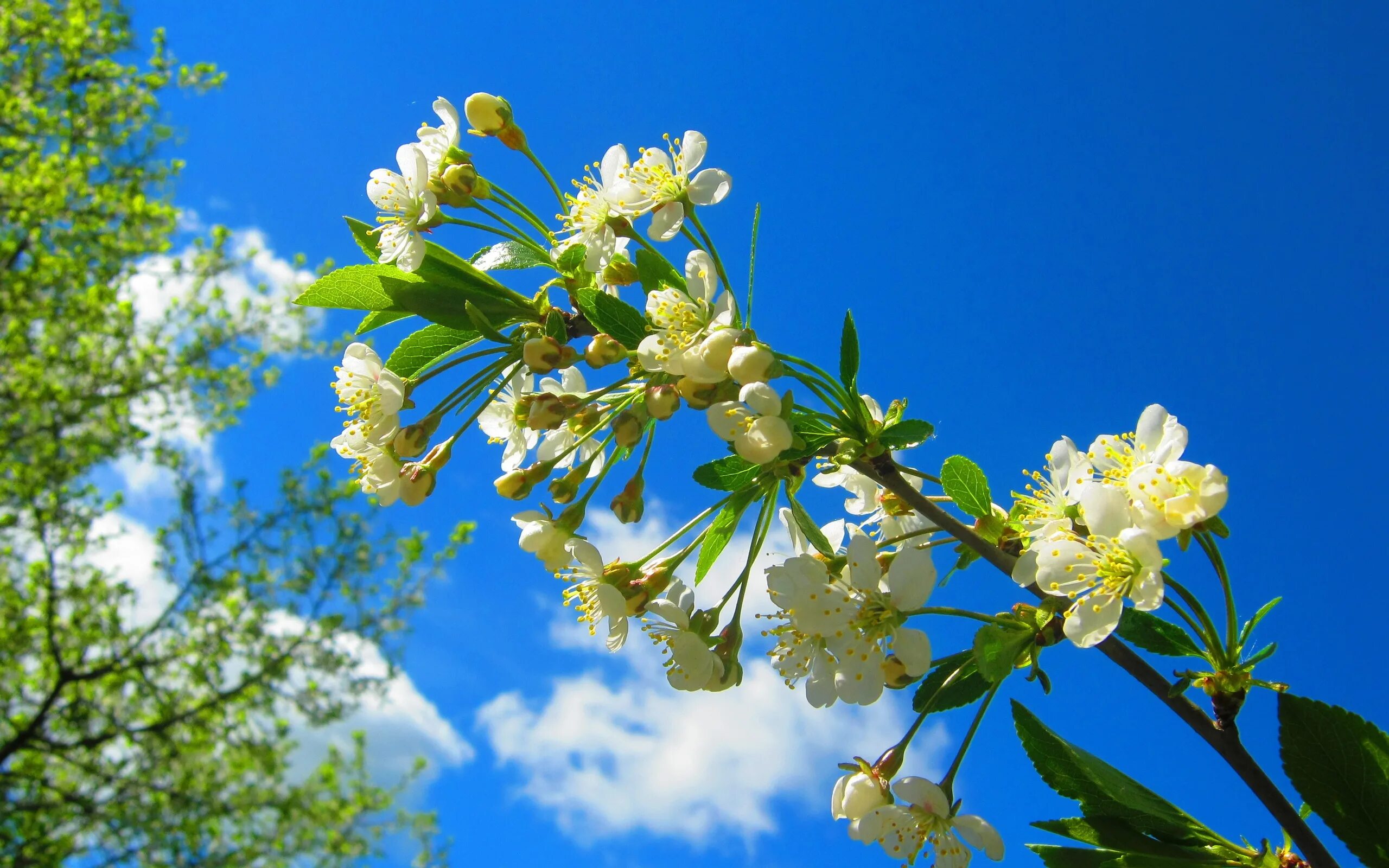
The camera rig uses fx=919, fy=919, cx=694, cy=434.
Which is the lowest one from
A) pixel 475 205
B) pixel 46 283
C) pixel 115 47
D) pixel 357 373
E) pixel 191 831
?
pixel 357 373

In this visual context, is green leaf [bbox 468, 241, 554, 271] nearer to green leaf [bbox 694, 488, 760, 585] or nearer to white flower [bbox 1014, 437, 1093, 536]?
green leaf [bbox 694, 488, 760, 585]

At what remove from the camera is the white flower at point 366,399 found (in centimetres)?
155

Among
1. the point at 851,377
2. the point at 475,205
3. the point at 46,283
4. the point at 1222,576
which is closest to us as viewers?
the point at 1222,576

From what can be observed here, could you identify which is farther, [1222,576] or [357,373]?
[357,373]

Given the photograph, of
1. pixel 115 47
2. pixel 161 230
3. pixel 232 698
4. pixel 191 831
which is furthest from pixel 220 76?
pixel 191 831

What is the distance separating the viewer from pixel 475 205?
1.64m

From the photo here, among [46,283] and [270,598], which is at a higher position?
[46,283]

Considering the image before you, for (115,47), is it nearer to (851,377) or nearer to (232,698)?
(232,698)

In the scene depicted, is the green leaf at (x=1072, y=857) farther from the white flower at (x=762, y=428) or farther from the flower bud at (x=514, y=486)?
the flower bud at (x=514, y=486)

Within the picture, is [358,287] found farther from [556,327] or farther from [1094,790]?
[1094,790]

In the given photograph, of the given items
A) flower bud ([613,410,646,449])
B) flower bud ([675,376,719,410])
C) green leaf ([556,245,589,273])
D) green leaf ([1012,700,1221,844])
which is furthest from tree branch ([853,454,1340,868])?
green leaf ([556,245,589,273])

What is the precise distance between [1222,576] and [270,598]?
8.50m

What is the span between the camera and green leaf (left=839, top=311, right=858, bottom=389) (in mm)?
1370

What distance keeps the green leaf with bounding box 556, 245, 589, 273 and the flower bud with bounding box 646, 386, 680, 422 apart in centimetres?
32
